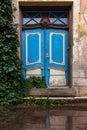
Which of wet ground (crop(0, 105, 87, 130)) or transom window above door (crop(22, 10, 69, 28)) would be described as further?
transom window above door (crop(22, 10, 69, 28))

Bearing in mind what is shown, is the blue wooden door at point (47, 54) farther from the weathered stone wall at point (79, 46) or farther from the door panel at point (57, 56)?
the weathered stone wall at point (79, 46)

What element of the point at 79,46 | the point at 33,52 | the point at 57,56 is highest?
the point at 79,46

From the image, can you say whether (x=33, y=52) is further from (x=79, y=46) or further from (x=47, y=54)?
(x=79, y=46)

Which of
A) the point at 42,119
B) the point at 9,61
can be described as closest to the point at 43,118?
the point at 42,119

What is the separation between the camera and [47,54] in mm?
10930

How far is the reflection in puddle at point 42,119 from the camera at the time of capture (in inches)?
301

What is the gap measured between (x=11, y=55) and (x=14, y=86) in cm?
85

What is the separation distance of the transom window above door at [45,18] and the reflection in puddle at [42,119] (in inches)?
108

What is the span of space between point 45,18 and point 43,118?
3.57 m

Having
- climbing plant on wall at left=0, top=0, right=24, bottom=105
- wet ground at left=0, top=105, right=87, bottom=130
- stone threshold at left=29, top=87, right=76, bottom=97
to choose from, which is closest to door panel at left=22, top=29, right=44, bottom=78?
climbing plant on wall at left=0, top=0, right=24, bottom=105

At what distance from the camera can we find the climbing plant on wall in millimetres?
9914

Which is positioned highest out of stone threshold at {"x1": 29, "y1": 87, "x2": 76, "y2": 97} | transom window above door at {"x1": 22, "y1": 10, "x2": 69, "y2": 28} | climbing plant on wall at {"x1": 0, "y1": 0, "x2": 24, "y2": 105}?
transom window above door at {"x1": 22, "y1": 10, "x2": 69, "y2": 28}

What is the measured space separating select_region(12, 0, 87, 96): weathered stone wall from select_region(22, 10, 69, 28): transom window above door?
53 centimetres

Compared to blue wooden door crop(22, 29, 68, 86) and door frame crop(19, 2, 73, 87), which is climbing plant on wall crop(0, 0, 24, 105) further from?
blue wooden door crop(22, 29, 68, 86)
